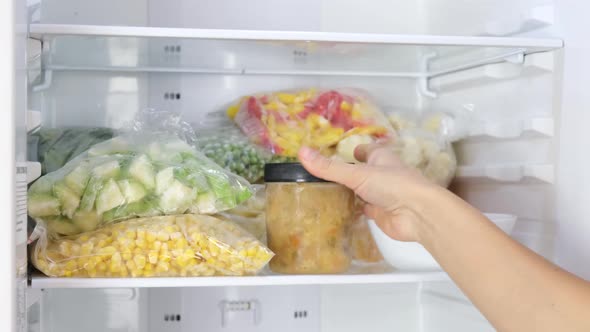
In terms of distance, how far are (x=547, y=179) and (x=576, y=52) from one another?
0.22 m

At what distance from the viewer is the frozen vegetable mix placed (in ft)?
3.94

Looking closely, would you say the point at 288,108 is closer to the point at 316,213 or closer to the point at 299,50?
the point at 299,50

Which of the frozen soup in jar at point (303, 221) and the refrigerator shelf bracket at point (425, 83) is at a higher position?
the refrigerator shelf bracket at point (425, 83)

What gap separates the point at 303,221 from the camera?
1.25 metres

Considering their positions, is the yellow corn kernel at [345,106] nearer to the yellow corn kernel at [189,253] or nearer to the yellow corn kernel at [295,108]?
the yellow corn kernel at [295,108]

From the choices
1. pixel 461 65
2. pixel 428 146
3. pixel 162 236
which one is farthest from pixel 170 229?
pixel 461 65

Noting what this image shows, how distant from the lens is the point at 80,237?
120 cm

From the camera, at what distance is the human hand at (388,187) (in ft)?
3.74

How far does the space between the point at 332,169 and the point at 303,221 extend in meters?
0.11

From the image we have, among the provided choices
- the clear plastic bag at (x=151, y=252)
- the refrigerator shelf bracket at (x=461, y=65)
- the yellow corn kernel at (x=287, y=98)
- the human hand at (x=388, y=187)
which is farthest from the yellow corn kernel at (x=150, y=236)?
the refrigerator shelf bracket at (x=461, y=65)

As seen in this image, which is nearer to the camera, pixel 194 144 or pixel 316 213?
pixel 316 213

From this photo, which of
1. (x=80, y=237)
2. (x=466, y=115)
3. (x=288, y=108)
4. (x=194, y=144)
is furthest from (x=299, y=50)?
(x=80, y=237)

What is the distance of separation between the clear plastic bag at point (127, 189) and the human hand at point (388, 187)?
15cm

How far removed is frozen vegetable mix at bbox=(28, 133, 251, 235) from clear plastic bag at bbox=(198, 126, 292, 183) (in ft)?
0.54
